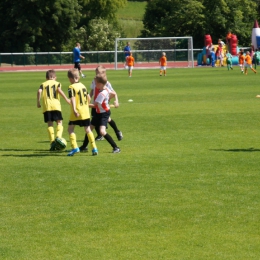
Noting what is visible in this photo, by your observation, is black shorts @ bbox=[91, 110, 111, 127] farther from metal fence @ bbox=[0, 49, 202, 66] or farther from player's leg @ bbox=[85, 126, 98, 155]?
metal fence @ bbox=[0, 49, 202, 66]

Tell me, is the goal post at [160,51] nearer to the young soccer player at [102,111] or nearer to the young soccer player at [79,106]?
the young soccer player at [102,111]

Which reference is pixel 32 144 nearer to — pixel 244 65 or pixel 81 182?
pixel 81 182

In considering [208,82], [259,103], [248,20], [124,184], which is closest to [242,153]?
[124,184]

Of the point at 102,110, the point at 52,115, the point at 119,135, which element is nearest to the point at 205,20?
the point at 119,135

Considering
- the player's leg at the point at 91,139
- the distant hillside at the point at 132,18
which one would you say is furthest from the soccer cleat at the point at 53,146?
the distant hillside at the point at 132,18

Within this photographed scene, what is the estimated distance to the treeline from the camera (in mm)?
76438

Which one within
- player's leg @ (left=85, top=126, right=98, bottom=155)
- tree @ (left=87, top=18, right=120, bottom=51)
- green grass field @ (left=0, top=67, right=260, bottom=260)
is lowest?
green grass field @ (left=0, top=67, right=260, bottom=260)

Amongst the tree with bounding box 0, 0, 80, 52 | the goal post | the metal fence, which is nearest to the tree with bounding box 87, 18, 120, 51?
the tree with bounding box 0, 0, 80, 52

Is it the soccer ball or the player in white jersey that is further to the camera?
the soccer ball

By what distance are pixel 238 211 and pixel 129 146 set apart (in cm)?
622

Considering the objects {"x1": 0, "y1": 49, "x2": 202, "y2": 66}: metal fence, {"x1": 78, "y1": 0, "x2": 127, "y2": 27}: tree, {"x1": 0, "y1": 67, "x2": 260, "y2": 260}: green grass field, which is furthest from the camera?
{"x1": 78, "y1": 0, "x2": 127, "y2": 27}: tree

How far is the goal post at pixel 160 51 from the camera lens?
59625mm

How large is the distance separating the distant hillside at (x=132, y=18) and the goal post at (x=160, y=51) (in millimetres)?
40298

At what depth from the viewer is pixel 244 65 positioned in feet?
152
